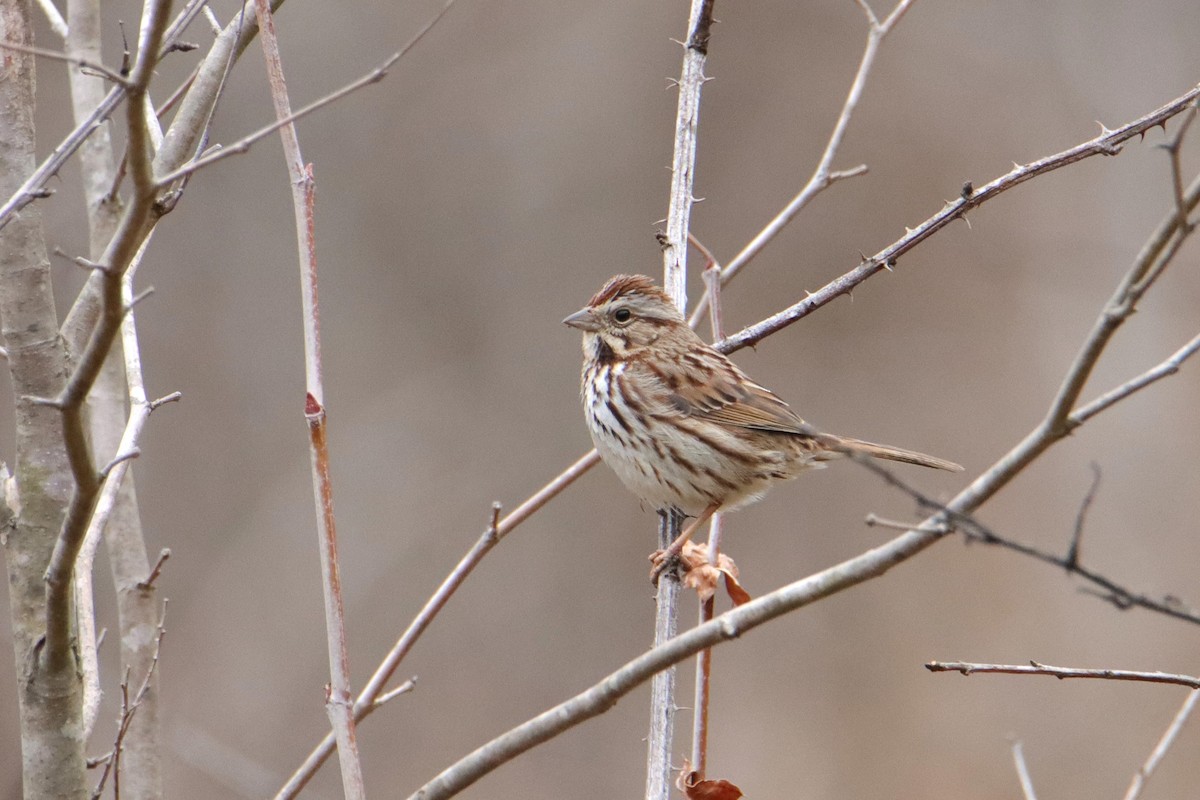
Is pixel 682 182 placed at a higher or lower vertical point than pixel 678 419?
higher

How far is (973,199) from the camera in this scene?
393 cm

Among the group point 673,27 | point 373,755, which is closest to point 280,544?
point 373,755

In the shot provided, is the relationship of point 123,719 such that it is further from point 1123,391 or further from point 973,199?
point 973,199

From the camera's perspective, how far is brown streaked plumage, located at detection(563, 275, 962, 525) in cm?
468

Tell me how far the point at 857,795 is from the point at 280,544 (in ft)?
16.0

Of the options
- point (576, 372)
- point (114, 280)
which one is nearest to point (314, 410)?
point (114, 280)

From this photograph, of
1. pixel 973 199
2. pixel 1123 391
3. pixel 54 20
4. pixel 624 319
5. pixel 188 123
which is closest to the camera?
pixel 1123 391

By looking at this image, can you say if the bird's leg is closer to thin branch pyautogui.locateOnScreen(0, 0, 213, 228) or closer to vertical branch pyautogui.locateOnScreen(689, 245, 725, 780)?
vertical branch pyautogui.locateOnScreen(689, 245, 725, 780)

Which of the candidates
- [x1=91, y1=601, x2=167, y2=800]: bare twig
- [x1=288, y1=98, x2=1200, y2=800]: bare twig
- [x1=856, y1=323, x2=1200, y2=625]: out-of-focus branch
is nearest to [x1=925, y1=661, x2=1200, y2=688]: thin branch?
[x1=288, y1=98, x2=1200, y2=800]: bare twig

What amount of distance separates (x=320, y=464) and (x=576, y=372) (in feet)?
26.7

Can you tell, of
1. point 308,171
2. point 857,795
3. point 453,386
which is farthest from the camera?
point 453,386

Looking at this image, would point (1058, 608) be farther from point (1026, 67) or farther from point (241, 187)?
point (241, 187)

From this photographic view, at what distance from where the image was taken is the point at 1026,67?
11.4 meters

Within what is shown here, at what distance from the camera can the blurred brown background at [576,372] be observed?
9.76m
